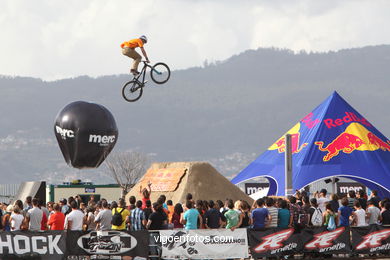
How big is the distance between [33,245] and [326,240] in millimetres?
8717

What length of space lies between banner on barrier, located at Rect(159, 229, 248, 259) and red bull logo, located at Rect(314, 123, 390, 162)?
2031 centimetres

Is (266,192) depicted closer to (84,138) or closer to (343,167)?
(343,167)

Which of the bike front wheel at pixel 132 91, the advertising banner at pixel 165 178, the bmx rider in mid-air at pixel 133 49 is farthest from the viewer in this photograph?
the advertising banner at pixel 165 178

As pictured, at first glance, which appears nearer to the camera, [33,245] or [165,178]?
[33,245]

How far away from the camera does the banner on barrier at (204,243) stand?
23891mm

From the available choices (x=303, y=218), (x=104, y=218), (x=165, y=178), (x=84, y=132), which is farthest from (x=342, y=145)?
(x=104, y=218)

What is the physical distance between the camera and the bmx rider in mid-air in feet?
103

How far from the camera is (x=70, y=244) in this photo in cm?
2336

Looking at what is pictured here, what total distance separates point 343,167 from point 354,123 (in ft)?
10.4

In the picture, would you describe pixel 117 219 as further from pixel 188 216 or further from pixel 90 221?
pixel 188 216

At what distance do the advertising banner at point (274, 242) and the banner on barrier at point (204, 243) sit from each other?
0.32 metres

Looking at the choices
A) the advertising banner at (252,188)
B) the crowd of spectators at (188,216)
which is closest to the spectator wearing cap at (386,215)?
the crowd of spectators at (188,216)

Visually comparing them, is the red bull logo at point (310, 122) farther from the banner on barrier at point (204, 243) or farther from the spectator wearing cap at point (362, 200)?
the banner on barrier at point (204, 243)

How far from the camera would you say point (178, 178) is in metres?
39.2
